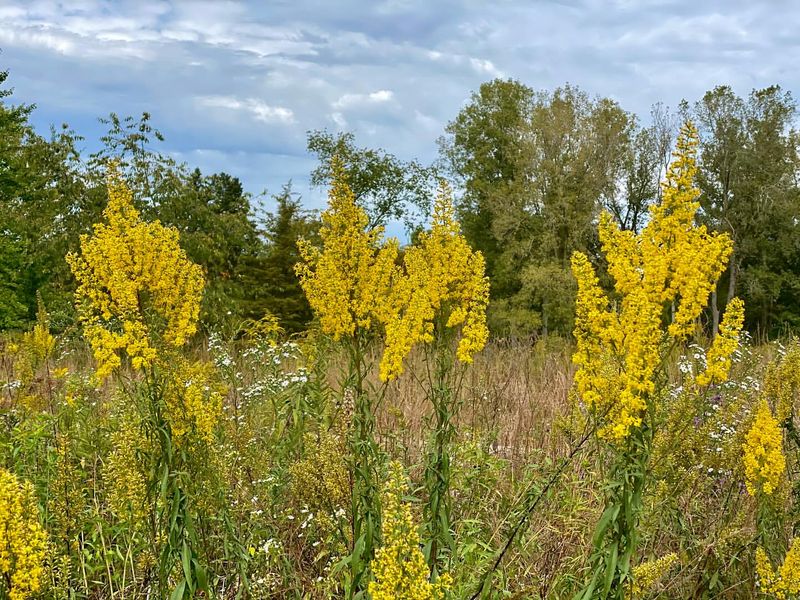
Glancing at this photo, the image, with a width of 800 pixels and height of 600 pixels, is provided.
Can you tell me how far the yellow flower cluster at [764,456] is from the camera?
11.5ft

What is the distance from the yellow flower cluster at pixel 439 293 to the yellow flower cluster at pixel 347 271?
5.0 inches

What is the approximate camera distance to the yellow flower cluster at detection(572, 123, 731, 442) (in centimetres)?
292

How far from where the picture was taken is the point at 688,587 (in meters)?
3.90

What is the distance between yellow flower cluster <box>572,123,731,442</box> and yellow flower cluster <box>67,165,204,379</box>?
1.84m

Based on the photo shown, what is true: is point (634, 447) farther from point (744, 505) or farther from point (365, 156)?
point (365, 156)

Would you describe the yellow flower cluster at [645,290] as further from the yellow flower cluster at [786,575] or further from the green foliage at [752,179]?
the green foliage at [752,179]

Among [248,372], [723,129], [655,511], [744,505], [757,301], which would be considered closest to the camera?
[655,511]

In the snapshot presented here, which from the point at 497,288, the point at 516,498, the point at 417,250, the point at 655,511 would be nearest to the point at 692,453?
the point at 655,511

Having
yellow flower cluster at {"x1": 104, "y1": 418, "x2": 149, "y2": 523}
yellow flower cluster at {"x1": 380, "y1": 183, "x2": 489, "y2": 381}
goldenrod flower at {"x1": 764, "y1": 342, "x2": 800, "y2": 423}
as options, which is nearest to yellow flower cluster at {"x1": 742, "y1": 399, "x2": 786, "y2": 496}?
goldenrod flower at {"x1": 764, "y1": 342, "x2": 800, "y2": 423}

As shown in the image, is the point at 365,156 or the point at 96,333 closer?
the point at 96,333

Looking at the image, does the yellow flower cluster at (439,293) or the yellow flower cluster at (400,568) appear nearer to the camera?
the yellow flower cluster at (400,568)

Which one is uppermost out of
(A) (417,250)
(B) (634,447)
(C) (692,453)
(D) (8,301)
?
(A) (417,250)

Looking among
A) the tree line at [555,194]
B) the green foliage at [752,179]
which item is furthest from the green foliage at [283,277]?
the green foliage at [752,179]

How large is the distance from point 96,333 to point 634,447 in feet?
7.89
